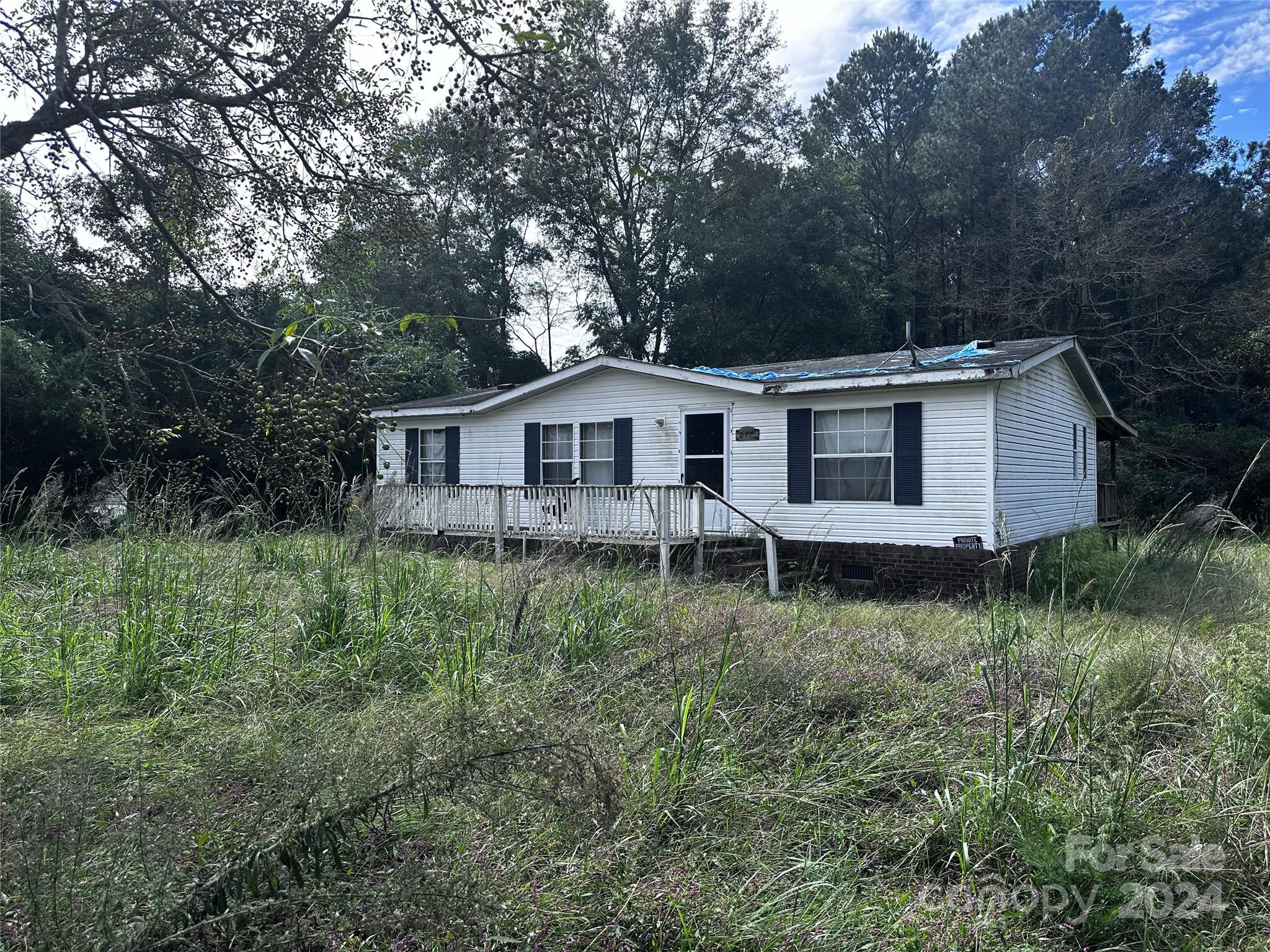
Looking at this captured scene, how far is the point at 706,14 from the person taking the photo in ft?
99.4

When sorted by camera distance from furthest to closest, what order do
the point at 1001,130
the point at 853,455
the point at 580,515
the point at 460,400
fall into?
the point at 1001,130 → the point at 460,400 → the point at 580,515 → the point at 853,455

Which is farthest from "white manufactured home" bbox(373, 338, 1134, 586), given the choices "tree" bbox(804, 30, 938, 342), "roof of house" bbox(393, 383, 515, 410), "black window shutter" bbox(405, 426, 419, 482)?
"tree" bbox(804, 30, 938, 342)

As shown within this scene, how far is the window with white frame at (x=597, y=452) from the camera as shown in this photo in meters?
→ 14.4

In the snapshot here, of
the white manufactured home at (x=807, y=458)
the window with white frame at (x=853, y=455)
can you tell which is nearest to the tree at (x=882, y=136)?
the white manufactured home at (x=807, y=458)

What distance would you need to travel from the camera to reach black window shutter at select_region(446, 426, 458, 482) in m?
16.5

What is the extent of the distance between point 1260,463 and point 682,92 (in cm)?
2191

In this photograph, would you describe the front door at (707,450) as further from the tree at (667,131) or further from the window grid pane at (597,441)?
the tree at (667,131)

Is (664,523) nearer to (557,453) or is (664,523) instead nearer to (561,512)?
(561,512)

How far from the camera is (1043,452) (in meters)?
13.1

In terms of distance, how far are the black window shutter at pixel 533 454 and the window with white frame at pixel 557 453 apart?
0.06 metres

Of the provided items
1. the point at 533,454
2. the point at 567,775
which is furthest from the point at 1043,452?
the point at 567,775

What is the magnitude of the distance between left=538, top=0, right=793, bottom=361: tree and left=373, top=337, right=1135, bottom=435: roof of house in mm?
14010

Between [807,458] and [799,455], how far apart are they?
142 millimetres

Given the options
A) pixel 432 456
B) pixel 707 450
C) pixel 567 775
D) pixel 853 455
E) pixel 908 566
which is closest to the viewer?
pixel 567 775
